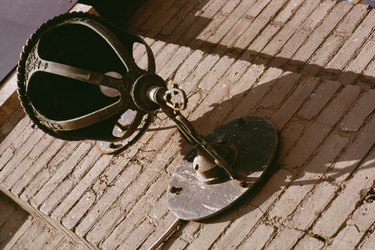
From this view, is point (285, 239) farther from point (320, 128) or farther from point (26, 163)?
point (26, 163)

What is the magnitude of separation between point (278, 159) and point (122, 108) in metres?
0.91

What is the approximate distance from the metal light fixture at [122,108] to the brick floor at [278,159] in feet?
0.35

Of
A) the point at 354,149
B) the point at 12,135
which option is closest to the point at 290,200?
the point at 354,149

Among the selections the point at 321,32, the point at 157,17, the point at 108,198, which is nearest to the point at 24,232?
the point at 108,198

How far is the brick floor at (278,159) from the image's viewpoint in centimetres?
210

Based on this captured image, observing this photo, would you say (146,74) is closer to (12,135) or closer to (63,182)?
(63,182)

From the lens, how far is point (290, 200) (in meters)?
2.15

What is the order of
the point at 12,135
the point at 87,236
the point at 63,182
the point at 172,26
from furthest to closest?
the point at 172,26
the point at 12,135
the point at 63,182
the point at 87,236

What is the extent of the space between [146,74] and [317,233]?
119cm

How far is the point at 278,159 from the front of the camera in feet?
7.65

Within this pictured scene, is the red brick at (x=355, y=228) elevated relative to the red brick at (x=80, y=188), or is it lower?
elevated

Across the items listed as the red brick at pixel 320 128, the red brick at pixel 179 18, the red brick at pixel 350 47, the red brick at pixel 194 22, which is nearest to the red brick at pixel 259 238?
the red brick at pixel 320 128

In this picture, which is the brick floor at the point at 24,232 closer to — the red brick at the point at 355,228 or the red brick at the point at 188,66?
the red brick at the point at 188,66

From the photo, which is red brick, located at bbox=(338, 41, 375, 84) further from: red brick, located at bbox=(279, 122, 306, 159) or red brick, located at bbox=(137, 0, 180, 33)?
red brick, located at bbox=(137, 0, 180, 33)
